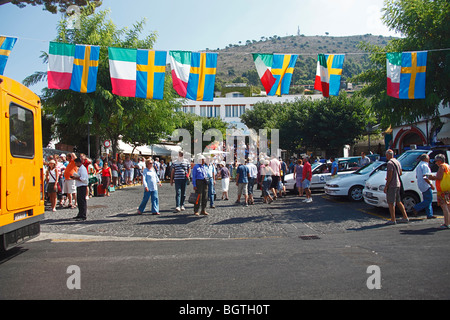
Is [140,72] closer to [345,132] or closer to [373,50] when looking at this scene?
[373,50]

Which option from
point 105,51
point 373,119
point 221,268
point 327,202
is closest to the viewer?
point 221,268

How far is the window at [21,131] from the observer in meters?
6.33

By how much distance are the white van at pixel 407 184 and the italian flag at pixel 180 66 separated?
7.00 meters

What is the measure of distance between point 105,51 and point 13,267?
722 inches

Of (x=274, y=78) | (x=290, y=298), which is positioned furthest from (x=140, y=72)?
(x=290, y=298)

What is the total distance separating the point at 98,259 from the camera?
6.32 metres

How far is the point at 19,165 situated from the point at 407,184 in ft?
32.3

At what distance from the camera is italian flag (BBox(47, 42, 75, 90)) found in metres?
12.1

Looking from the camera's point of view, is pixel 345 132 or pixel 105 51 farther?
pixel 345 132

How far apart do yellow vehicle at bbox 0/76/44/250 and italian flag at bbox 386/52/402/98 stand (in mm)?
11027

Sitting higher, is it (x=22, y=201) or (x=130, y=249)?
(x=22, y=201)

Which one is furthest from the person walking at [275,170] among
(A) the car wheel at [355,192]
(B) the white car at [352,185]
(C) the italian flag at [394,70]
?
(C) the italian flag at [394,70]

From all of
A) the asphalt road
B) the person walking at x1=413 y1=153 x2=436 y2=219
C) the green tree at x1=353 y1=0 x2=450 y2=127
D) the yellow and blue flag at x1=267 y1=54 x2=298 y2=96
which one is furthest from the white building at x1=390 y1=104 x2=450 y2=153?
the asphalt road

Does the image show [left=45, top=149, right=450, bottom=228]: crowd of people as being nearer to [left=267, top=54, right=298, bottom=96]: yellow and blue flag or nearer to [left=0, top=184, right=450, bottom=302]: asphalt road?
[left=0, top=184, right=450, bottom=302]: asphalt road
